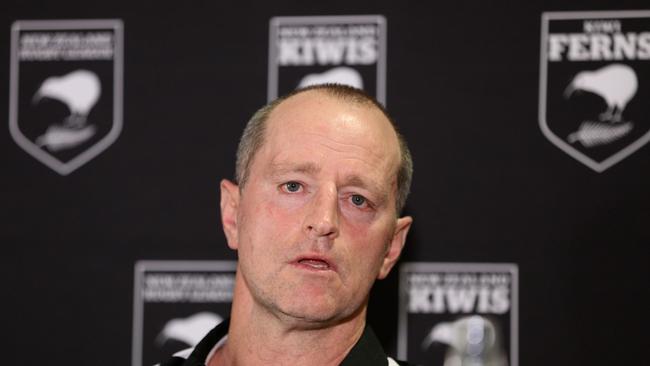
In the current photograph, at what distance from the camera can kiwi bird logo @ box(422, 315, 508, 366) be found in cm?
242

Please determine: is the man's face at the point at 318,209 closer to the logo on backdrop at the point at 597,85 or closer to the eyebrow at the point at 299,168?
the eyebrow at the point at 299,168

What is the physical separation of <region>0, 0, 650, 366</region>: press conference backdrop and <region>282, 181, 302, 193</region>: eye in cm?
60

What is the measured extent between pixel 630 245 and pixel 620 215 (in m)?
0.09

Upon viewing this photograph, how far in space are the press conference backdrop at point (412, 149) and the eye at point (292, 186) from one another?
602 mm

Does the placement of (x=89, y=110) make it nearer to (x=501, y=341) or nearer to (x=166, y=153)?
(x=166, y=153)

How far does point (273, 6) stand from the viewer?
253 centimetres

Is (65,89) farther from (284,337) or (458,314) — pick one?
(458,314)

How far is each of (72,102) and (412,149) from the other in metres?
1.03

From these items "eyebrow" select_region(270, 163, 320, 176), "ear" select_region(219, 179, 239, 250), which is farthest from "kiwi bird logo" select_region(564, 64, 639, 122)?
"ear" select_region(219, 179, 239, 250)

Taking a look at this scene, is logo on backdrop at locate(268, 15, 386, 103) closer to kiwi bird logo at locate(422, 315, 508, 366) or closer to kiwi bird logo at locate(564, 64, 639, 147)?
kiwi bird logo at locate(564, 64, 639, 147)

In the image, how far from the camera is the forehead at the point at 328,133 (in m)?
1.95

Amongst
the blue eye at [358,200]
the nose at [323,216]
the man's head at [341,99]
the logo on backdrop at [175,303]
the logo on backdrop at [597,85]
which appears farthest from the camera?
the logo on backdrop at [175,303]

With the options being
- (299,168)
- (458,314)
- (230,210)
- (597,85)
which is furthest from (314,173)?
(597,85)

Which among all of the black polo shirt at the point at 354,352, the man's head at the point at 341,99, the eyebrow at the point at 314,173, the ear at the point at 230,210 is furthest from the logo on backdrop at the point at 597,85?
the ear at the point at 230,210
